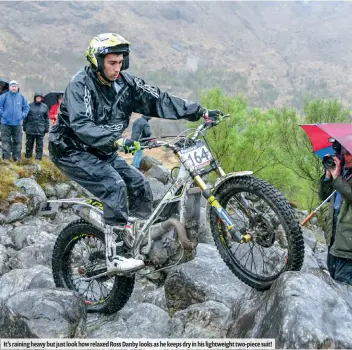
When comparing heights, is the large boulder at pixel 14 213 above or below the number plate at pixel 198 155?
below

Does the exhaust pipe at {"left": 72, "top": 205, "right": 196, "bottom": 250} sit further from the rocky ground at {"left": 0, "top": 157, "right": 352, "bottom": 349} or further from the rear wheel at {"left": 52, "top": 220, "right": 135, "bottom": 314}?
the rocky ground at {"left": 0, "top": 157, "right": 352, "bottom": 349}

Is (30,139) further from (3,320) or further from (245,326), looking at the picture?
(245,326)

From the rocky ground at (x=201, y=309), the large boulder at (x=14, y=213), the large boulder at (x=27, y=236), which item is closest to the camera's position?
the rocky ground at (x=201, y=309)

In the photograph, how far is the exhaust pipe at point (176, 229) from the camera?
16.1 ft

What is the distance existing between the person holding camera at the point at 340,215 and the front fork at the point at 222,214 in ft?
4.96

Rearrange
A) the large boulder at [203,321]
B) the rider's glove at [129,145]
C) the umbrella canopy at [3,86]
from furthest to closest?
the umbrella canopy at [3,86] → the large boulder at [203,321] → the rider's glove at [129,145]

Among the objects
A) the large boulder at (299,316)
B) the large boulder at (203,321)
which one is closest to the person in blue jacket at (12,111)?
the large boulder at (203,321)

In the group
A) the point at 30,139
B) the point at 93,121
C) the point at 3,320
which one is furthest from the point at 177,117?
the point at 30,139

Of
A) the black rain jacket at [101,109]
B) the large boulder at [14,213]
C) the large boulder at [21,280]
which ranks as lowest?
the large boulder at [14,213]

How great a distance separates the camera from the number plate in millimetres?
4984

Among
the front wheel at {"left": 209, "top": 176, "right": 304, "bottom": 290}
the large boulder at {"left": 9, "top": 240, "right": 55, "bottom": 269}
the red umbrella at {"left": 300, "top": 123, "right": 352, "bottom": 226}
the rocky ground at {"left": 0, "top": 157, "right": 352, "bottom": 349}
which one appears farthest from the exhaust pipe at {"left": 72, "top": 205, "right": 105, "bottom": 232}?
the large boulder at {"left": 9, "top": 240, "right": 55, "bottom": 269}

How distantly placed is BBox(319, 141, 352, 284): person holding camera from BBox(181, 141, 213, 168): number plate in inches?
62.7

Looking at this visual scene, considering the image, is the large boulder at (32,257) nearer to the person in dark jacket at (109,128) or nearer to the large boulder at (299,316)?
the person in dark jacket at (109,128)

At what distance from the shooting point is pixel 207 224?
5207mm
